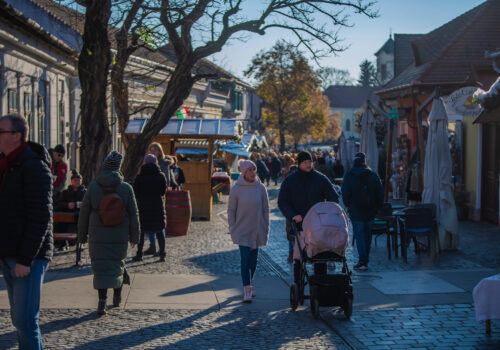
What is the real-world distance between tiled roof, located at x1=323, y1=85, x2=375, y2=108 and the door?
119675 millimetres

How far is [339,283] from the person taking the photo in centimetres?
809

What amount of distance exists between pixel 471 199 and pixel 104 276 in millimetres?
14000

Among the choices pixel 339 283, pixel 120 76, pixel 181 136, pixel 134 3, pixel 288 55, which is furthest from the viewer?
pixel 288 55

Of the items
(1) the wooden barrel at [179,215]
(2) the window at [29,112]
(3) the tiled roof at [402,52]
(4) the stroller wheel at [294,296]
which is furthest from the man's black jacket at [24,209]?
(3) the tiled roof at [402,52]

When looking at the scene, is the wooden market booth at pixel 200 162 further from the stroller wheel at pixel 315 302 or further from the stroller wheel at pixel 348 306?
the stroller wheel at pixel 348 306

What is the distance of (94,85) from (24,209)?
27.7ft

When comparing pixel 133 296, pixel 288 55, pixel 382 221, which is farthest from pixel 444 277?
pixel 288 55

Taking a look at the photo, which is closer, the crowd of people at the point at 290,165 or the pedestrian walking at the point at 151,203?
the pedestrian walking at the point at 151,203

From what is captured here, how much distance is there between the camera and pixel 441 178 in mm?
13266

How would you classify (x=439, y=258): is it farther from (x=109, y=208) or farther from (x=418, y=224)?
(x=109, y=208)

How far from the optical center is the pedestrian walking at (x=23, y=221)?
510 cm

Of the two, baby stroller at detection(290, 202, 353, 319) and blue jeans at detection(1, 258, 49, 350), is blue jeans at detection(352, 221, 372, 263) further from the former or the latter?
blue jeans at detection(1, 258, 49, 350)

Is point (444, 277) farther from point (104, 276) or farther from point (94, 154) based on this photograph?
point (94, 154)

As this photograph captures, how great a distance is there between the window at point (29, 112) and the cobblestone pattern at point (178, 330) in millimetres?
10764
